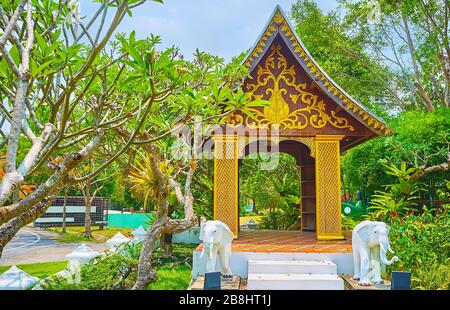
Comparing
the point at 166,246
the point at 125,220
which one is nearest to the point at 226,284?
the point at 166,246

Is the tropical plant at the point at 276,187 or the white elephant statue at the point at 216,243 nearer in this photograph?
the white elephant statue at the point at 216,243

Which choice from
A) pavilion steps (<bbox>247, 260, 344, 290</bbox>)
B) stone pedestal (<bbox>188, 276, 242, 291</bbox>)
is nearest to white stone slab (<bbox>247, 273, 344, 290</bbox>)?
pavilion steps (<bbox>247, 260, 344, 290</bbox>)

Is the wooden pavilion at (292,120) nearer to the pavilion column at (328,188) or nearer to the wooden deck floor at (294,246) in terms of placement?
the pavilion column at (328,188)

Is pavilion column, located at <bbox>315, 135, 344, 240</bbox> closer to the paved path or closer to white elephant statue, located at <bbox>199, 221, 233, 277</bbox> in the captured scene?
white elephant statue, located at <bbox>199, 221, 233, 277</bbox>

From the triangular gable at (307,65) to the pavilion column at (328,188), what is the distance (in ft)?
2.19

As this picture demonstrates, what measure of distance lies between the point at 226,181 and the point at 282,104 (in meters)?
1.94

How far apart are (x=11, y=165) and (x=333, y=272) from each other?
15.5 feet

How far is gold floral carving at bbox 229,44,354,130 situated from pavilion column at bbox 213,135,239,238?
432 millimetres

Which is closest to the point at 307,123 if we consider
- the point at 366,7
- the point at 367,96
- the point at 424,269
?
the point at 424,269

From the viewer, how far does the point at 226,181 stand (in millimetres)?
7473

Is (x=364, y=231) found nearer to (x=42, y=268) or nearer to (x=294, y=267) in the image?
(x=294, y=267)

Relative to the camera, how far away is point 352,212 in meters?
12.6

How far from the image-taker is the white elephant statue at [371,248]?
16.6ft

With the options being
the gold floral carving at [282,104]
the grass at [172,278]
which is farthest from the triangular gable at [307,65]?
the grass at [172,278]
